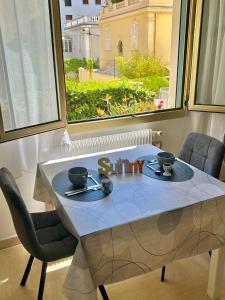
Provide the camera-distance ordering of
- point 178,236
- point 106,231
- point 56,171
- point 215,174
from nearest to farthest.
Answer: point 106,231
point 178,236
point 56,171
point 215,174

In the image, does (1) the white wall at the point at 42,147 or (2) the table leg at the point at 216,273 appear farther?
(1) the white wall at the point at 42,147

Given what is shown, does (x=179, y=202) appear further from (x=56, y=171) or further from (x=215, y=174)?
(x=56, y=171)

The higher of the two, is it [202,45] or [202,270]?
[202,45]

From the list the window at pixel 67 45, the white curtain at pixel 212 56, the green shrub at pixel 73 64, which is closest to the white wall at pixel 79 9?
the window at pixel 67 45

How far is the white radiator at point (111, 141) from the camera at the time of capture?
2.29 m

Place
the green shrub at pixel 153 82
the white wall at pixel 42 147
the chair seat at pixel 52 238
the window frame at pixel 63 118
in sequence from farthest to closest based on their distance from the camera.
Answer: the green shrub at pixel 153 82 → the white wall at pixel 42 147 → the window frame at pixel 63 118 → the chair seat at pixel 52 238

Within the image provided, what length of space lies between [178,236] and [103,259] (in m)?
0.38

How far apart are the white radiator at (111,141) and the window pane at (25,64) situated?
0.39 metres

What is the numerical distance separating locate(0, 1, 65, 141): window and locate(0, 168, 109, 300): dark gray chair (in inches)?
21.2

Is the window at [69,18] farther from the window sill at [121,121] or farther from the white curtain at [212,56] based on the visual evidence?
the white curtain at [212,56]

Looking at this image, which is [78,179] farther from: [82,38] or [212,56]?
[212,56]

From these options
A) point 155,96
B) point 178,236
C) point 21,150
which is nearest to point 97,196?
point 178,236

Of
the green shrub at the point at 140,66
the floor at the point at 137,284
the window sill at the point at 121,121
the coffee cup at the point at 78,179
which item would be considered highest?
the green shrub at the point at 140,66

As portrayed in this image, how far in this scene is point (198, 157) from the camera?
1.99 m
